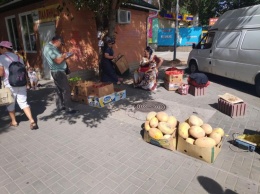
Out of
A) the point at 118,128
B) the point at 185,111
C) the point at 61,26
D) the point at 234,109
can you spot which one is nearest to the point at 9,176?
the point at 118,128

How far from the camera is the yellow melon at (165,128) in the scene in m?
3.75

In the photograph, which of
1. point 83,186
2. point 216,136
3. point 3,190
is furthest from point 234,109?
point 3,190

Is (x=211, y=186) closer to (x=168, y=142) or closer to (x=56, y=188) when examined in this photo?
(x=168, y=142)

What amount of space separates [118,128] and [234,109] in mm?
2811

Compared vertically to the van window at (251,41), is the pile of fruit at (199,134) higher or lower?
lower

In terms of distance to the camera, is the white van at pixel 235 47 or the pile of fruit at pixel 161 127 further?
the white van at pixel 235 47

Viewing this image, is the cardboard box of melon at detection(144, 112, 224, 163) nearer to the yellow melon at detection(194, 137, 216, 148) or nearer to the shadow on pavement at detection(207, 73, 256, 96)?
the yellow melon at detection(194, 137, 216, 148)

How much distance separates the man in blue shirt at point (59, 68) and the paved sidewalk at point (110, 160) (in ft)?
1.35

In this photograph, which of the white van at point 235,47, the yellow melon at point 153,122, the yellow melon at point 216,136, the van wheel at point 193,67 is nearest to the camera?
the yellow melon at point 216,136

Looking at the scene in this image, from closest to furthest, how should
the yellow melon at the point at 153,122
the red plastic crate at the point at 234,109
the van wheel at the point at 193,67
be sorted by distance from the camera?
the yellow melon at the point at 153,122 < the red plastic crate at the point at 234,109 < the van wheel at the point at 193,67

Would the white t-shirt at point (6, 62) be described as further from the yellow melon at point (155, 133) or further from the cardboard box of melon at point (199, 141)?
the cardboard box of melon at point (199, 141)

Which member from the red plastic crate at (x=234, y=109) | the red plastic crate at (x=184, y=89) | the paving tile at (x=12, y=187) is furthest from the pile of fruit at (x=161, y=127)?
the red plastic crate at (x=184, y=89)

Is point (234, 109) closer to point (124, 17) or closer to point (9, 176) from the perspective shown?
point (9, 176)

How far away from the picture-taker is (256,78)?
666cm
